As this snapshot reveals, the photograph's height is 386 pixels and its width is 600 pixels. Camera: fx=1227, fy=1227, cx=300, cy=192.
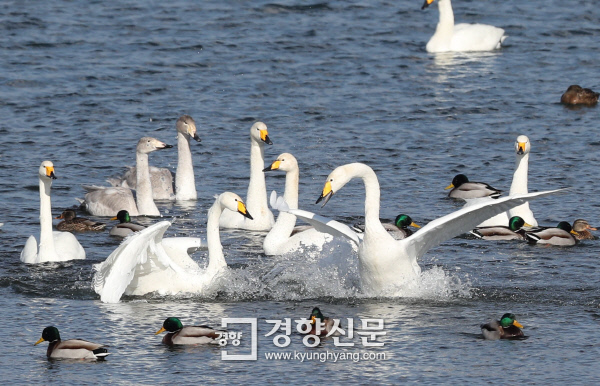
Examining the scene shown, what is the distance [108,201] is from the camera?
48.9 feet

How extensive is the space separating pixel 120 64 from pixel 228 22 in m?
3.87

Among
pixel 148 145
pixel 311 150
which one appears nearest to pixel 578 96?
pixel 311 150

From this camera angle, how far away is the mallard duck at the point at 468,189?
15055mm

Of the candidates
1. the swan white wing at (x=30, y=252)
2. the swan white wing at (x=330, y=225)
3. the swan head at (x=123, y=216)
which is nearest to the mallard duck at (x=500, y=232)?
the swan white wing at (x=330, y=225)

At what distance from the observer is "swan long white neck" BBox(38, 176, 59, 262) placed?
12312 millimetres

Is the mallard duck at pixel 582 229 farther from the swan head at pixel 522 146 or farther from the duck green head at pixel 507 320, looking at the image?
the duck green head at pixel 507 320

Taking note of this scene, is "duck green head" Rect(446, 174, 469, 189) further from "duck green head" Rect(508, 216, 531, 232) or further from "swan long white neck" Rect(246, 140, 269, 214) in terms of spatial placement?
"swan long white neck" Rect(246, 140, 269, 214)

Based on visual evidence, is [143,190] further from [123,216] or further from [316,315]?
[316,315]

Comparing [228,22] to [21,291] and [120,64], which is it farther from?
[21,291]

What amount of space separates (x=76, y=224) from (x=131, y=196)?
1328 mm

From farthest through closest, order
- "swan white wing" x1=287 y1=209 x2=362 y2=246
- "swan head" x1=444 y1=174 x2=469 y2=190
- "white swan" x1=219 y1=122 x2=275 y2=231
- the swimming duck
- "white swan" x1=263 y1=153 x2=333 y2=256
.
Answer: the swimming duck
"swan head" x1=444 y1=174 x2=469 y2=190
"white swan" x1=219 y1=122 x2=275 y2=231
"white swan" x1=263 y1=153 x2=333 y2=256
"swan white wing" x1=287 y1=209 x2=362 y2=246

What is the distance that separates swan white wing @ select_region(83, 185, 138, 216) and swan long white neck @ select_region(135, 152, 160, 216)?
0.12 meters

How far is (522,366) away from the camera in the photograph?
912 cm

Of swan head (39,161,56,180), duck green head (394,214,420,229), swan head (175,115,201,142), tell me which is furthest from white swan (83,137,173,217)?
duck green head (394,214,420,229)
